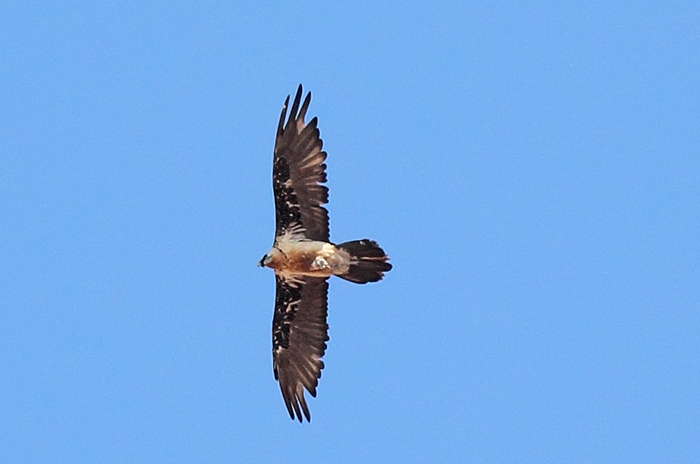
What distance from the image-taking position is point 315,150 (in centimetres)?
1772

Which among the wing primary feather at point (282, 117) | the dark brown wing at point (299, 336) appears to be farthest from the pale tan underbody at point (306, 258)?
the wing primary feather at point (282, 117)

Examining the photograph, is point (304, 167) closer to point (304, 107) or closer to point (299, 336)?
point (304, 107)

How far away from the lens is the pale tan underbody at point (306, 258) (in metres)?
17.4

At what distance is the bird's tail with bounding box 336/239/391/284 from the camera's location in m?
17.1

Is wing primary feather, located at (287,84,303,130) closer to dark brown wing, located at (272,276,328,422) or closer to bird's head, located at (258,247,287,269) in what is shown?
bird's head, located at (258,247,287,269)

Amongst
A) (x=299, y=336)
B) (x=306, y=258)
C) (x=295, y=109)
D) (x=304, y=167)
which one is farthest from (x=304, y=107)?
(x=299, y=336)

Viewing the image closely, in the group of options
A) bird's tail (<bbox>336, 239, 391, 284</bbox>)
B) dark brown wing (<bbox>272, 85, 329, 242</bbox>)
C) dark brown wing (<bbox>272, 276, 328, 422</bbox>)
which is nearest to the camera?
bird's tail (<bbox>336, 239, 391, 284</bbox>)

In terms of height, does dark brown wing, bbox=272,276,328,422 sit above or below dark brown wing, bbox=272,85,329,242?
below

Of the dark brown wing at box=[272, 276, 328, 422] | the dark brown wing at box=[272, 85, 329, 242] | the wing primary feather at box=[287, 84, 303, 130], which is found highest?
the wing primary feather at box=[287, 84, 303, 130]

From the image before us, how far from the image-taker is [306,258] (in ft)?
58.0

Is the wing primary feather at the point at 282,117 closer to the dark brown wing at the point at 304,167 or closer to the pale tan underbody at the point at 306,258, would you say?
the dark brown wing at the point at 304,167

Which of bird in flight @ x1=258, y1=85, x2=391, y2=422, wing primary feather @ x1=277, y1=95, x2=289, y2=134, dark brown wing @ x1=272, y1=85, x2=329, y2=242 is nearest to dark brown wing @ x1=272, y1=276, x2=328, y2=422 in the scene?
bird in flight @ x1=258, y1=85, x2=391, y2=422

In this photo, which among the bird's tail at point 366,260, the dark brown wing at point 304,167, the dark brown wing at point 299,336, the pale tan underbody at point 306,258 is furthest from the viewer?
the dark brown wing at point 299,336

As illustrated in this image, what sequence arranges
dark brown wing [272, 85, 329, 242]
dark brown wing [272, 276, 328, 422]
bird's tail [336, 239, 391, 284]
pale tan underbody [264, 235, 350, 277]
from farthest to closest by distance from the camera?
dark brown wing [272, 276, 328, 422]
dark brown wing [272, 85, 329, 242]
pale tan underbody [264, 235, 350, 277]
bird's tail [336, 239, 391, 284]
